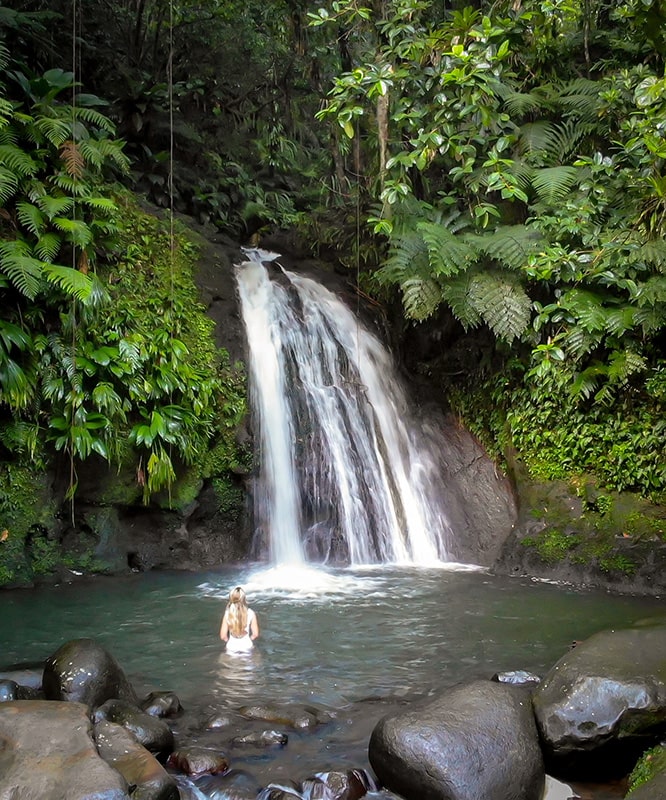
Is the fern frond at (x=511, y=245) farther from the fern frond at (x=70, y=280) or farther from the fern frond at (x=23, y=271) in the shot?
the fern frond at (x=23, y=271)

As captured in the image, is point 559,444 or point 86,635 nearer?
point 86,635

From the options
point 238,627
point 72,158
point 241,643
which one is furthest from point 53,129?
point 241,643

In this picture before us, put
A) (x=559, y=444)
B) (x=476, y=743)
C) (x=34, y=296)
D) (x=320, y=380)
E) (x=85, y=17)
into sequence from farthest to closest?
(x=85, y=17), (x=320, y=380), (x=559, y=444), (x=34, y=296), (x=476, y=743)

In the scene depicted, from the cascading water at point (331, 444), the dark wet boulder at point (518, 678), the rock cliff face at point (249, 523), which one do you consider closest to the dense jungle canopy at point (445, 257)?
the rock cliff face at point (249, 523)

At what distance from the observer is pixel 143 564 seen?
31.9ft

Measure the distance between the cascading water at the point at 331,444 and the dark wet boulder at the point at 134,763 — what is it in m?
5.80

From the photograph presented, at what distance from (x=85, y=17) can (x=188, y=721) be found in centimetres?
1363

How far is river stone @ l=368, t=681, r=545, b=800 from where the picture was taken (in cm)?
413

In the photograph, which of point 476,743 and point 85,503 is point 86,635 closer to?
point 85,503

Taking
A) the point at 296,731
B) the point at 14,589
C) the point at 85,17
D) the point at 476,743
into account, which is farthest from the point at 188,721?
the point at 85,17

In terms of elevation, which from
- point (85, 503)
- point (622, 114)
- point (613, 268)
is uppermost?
point (622, 114)

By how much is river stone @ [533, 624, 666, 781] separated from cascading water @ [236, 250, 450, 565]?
5557mm

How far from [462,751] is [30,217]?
7.60 meters

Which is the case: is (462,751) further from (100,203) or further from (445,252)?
(100,203)
